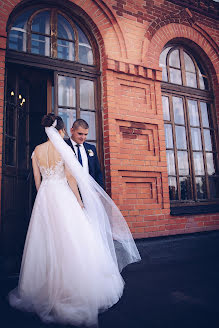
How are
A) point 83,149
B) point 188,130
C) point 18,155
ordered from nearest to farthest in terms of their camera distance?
point 83,149, point 18,155, point 188,130

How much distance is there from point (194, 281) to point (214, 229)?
1696mm

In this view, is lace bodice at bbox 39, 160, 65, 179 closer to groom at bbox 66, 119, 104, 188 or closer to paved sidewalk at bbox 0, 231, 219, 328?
groom at bbox 66, 119, 104, 188

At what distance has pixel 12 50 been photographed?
12.2 feet

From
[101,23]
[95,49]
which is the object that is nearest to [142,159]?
[95,49]

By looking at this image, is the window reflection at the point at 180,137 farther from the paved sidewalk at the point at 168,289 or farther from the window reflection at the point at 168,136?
the paved sidewalk at the point at 168,289

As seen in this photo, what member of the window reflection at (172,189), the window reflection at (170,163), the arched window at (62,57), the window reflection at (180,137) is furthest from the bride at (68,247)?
the window reflection at (180,137)

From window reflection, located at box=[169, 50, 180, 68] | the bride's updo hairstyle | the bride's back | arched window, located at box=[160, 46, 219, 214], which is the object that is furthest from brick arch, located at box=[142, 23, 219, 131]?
the bride's back

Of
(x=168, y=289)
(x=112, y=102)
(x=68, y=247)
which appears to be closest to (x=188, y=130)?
(x=112, y=102)

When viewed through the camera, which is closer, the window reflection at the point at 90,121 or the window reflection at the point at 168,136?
the window reflection at the point at 90,121

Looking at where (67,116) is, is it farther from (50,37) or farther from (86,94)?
(50,37)

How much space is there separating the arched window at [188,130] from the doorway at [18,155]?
232cm

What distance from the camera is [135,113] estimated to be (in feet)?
13.9

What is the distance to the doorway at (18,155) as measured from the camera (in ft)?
12.0

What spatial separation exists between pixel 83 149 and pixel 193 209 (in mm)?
2338
